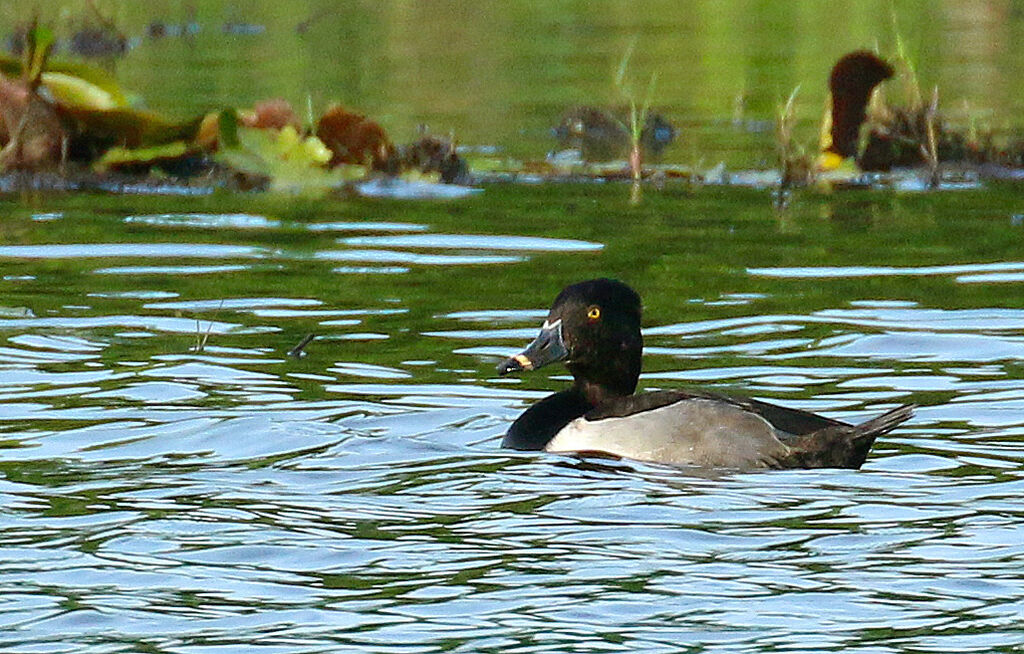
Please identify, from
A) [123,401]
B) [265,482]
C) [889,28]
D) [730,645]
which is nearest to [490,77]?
[889,28]

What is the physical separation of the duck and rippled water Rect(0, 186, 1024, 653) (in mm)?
113

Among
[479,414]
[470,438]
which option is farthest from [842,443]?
[479,414]

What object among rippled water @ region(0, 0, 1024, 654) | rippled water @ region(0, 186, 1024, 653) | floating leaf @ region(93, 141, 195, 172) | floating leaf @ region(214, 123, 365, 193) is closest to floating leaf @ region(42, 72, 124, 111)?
floating leaf @ region(93, 141, 195, 172)

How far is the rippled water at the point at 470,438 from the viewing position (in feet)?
19.8

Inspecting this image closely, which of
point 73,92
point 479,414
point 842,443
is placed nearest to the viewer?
point 842,443

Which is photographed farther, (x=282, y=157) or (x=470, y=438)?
(x=282, y=157)

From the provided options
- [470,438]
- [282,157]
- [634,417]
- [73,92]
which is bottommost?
[470,438]

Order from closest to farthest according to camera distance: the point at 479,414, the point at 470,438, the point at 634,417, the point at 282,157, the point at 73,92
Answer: the point at 634,417, the point at 470,438, the point at 479,414, the point at 282,157, the point at 73,92

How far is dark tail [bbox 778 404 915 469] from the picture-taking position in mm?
7703

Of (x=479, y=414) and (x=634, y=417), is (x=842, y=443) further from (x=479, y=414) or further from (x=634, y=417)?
(x=479, y=414)

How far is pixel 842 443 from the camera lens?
7.72 m

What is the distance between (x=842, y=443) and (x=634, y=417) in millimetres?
822

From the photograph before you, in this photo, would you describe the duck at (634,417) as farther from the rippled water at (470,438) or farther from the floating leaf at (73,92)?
the floating leaf at (73,92)

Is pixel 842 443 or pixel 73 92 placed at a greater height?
pixel 73 92
